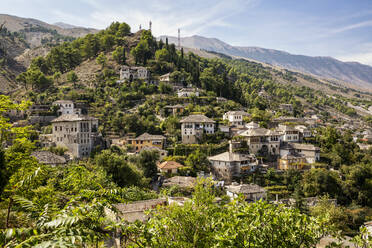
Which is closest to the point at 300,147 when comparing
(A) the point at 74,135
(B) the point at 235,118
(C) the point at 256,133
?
(C) the point at 256,133

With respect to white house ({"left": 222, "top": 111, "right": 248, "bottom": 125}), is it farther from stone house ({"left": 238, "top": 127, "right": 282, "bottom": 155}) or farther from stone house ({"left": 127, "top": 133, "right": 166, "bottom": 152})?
stone house ({"left": 127, "top": 133, "right": 166, "bottom": 152})

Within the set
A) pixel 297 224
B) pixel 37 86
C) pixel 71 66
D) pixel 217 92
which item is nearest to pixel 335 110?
pixel 217 92

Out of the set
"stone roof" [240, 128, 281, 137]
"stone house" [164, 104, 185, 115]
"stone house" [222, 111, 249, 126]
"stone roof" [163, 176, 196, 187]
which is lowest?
"stone roof" [163, 176, 196, 187]

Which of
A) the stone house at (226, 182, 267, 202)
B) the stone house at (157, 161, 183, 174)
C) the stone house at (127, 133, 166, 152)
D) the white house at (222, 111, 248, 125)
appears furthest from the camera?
the white house at (222, 111, 248, 125)

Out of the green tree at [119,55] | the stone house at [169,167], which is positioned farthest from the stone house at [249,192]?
the green tree at [119,55]

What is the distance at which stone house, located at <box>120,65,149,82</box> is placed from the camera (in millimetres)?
76850

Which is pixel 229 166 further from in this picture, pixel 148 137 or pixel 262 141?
pixel 148 137

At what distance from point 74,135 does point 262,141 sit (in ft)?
114

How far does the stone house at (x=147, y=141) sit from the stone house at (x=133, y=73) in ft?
100

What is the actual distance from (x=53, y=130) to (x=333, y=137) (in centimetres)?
5542

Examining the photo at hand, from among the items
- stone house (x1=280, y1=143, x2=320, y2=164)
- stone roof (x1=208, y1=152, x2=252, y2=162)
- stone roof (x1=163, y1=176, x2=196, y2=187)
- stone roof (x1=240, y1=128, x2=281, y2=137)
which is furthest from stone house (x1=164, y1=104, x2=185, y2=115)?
stone roof (x1=163, y1=176, x2=196, y2=187)

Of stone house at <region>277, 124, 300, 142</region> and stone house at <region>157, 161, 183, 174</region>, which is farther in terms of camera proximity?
stone house at <region>277, 124, 300, 142</region>

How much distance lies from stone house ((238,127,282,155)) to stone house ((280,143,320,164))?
1597mm

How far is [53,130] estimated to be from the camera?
48094mm
